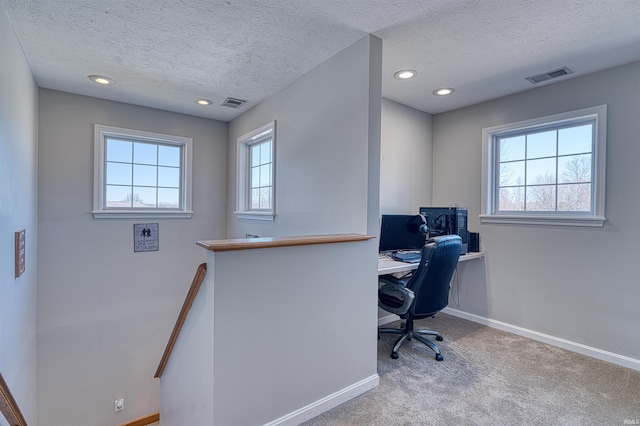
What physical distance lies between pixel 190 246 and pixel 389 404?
305 centimetres

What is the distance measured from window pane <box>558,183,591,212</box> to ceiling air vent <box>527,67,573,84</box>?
0.96 m

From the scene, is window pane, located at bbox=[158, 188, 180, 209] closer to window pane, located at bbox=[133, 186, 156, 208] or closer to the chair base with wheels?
window pane, located at bbox=[133, 186, 156, 208]

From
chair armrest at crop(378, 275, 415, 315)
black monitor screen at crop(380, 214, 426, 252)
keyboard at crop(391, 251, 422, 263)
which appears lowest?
chair armrest at crop(378, 275, 415, 315)

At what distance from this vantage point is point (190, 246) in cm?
401

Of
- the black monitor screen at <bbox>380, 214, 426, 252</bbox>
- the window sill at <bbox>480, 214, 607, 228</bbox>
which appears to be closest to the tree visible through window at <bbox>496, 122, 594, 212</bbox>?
the window sill at <bbox>480, 214, 607, 228</bbox>

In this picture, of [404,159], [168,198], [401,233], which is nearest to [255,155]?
[168,198]

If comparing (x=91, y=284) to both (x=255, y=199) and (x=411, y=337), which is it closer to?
(x=255, y=199)

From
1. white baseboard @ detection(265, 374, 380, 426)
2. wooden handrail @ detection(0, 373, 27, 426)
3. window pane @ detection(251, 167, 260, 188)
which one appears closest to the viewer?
wooden handrail @ detection(0, 373, 27, 426)

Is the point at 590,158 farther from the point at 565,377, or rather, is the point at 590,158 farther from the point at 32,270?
the point at 32,270

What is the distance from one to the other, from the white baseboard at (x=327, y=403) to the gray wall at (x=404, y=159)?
1690 millimetres

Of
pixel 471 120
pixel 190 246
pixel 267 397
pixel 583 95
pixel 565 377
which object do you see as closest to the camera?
pixel 267 397

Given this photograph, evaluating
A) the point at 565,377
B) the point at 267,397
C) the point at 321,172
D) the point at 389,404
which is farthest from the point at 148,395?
the point at 565,377

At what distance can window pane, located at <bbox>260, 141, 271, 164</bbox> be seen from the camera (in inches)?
143

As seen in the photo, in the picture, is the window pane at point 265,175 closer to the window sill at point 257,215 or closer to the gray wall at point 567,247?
the window sill at point 257,215
